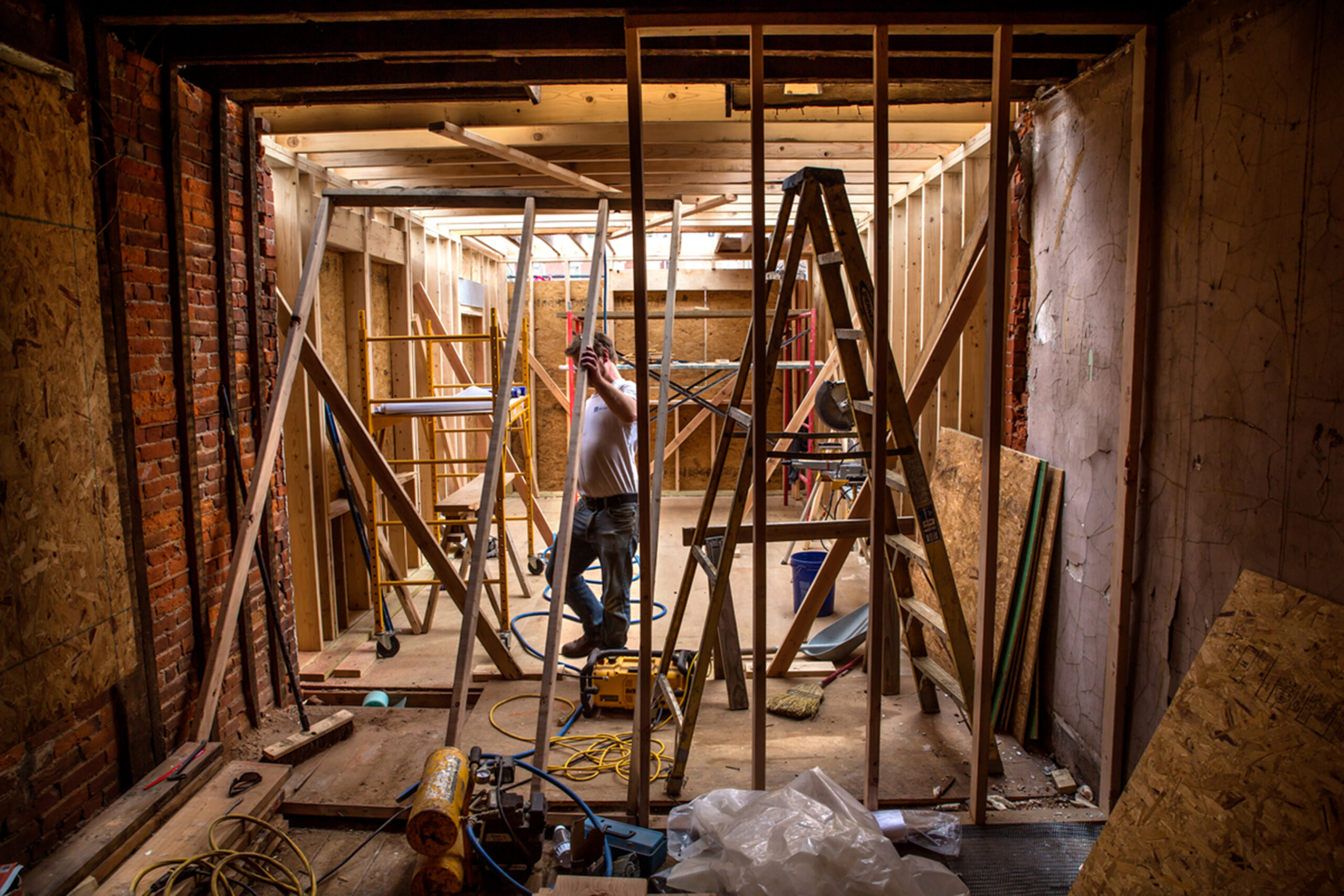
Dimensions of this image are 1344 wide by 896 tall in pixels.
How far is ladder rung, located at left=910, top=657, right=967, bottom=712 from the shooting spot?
2.88 m

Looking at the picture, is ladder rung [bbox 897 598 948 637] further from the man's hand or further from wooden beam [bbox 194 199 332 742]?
wooden beam [bbox 194 199 332 742]

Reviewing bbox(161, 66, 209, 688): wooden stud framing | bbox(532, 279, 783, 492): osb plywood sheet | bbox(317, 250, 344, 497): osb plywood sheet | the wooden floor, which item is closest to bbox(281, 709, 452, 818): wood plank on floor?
the wooden floor

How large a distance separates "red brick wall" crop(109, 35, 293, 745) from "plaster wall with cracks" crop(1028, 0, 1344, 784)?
3712 millimetres

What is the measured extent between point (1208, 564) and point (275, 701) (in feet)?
13.4

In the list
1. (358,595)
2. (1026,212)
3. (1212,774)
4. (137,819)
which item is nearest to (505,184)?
(358,595)

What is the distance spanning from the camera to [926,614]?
10.0 ft

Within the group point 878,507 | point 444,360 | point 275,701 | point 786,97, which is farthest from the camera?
point 444,360

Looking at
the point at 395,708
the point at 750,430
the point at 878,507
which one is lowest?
the point at 395,708

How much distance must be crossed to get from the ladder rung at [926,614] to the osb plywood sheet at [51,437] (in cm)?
307

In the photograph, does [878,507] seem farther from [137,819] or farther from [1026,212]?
[137,819]

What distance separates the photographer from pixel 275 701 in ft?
12.4

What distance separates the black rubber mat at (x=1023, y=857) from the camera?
8.29 ft

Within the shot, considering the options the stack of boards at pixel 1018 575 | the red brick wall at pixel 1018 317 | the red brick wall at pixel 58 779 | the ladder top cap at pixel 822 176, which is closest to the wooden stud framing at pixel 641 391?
the ladder top cap at pixel 822 176

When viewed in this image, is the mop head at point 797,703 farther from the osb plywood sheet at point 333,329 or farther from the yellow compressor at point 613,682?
the osb plywood sheet at point 333,329
